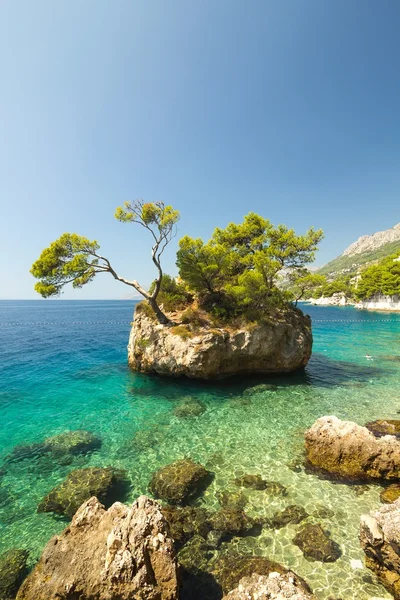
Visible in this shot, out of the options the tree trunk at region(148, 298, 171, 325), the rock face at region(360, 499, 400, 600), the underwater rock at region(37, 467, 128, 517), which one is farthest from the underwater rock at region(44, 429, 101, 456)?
the rock face at region(360, 499, 400, 600)

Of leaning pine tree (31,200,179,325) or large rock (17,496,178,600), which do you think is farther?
leaning pine tree (31,200,179,325)

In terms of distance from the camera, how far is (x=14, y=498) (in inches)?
372

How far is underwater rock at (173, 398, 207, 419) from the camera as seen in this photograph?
1546 centimetres

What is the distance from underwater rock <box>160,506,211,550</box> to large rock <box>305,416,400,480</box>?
17.1 ft

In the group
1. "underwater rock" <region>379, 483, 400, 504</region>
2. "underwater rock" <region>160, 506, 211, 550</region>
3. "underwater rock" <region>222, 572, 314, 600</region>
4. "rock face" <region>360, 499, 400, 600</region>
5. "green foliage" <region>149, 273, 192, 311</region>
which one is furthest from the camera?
"green foliage" <region>149, 273, 192, 311</region>

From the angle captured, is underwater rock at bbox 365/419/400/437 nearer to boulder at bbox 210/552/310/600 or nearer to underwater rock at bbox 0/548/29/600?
boulder at bbox 210/552/310/600

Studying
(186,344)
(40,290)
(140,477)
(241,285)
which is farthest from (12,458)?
(241,285)

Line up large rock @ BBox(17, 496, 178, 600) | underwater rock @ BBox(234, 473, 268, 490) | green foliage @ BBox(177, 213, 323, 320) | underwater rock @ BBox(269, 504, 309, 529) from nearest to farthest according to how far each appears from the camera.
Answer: large rock @ BBox(17, 496, 178, 600)
underwater rock @ BBox(269, 504, 309, 529)
underwater rock @ BBox(234, 473, 268, 490)
green foliage @ BBox(177, 213, 323, 320)

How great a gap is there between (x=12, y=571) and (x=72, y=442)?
6533 millimetres

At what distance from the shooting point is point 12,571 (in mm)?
6605

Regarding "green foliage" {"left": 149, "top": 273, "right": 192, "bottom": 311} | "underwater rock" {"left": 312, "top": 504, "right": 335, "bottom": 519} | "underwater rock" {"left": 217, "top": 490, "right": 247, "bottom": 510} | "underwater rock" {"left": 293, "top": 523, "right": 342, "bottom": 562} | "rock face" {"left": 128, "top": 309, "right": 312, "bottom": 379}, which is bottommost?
"underwater rock" {"left": 312, "top": 504, "right": 335, "bottom": 519}

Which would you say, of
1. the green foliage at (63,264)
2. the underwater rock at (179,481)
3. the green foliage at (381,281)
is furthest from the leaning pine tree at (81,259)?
the green foliage at (381,281)

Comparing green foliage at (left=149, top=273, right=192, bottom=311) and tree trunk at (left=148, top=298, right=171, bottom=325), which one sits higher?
green foliage at (left=149, top=273, right=192, bottom=311)

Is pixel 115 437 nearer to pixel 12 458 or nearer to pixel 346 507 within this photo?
pixel 12 458
